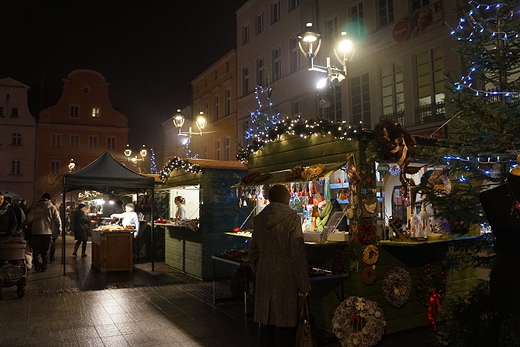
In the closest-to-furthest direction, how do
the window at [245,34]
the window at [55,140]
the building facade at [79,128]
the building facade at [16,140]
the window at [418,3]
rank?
1. the window at [418,3]
2. the window at [245,34]
3. the building facade at [16,140]
4. the building facade at [79,128]
5. the window at [55,140]

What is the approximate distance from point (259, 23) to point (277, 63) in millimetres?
3432

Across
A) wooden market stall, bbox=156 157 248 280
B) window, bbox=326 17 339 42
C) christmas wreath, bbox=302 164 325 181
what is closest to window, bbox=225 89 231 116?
window, bbox=326 17 339 42

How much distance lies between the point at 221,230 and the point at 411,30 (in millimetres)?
9174

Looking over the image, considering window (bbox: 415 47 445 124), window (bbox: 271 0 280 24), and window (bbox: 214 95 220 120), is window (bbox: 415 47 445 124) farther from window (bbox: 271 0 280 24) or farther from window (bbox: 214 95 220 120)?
window (bbox: 214 95 220 120)

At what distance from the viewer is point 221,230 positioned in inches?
424

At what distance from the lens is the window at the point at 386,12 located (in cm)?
1542

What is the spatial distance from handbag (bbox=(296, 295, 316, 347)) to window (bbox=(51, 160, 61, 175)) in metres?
37.6

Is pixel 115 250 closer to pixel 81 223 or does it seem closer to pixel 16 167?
pixel 81 223

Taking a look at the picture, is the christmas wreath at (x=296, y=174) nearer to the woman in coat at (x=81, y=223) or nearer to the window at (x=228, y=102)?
the woman in coat at (x=81, y=223)

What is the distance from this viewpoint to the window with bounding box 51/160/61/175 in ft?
123

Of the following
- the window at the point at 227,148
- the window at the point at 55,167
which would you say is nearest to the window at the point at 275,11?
the window at the point at 227,148

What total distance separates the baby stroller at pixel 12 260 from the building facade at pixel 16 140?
3184cm

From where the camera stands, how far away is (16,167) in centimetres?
3700

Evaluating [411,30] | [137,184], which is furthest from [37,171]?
[411,30]
